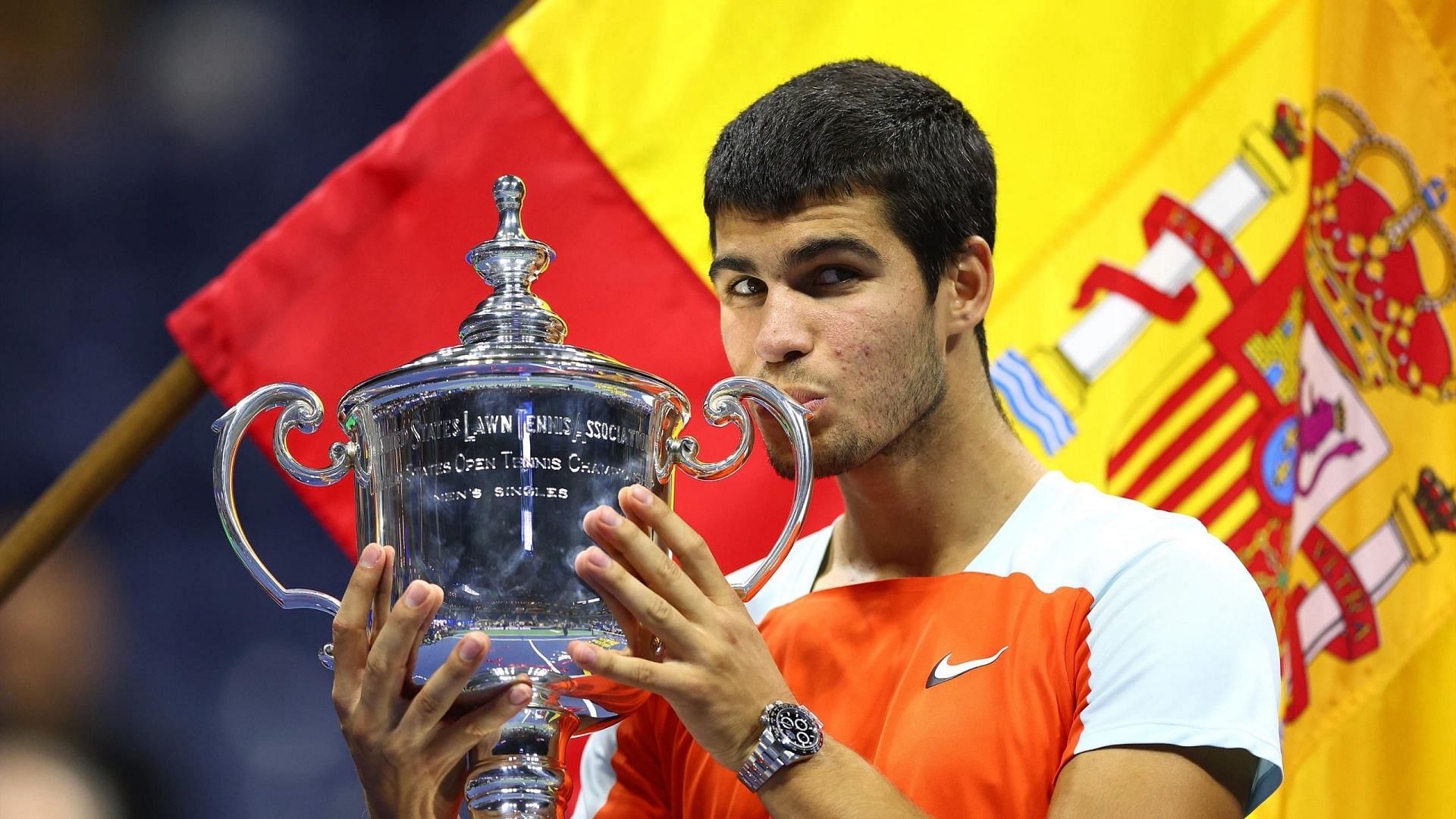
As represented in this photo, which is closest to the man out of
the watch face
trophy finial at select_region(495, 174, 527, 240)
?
the watch face

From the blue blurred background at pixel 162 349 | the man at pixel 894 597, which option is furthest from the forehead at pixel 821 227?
the blue blurred background at pixel 162 349

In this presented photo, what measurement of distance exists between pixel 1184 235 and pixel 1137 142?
0.55 feet

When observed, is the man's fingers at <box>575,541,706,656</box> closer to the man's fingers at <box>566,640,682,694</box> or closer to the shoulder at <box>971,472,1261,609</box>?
the man's fingers at <box>566,640,682,694</box>

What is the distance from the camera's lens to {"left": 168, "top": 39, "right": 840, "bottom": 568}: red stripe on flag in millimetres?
2570

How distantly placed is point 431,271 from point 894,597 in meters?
1.11

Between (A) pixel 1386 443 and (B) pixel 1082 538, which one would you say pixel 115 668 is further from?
(A) pixel 1386 443

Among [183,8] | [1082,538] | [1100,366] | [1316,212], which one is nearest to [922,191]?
[1082,538]

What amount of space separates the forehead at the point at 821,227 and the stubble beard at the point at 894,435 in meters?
0.14

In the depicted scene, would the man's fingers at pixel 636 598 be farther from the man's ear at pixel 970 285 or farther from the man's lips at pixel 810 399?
the man's ear at pixel 970 285

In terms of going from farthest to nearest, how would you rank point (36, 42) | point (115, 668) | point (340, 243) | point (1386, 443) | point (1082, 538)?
point (36, 42) → point (115, 668) → point (340, 243) → point (1386, 443) → point (1082, 538)

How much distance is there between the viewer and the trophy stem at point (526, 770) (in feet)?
4.59

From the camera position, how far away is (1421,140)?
2480mm

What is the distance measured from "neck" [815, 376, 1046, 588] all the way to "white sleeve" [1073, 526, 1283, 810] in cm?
24

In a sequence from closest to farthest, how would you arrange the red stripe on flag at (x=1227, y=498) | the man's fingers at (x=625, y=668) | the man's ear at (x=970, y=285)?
the man's fingers at (x=625, y=668), the man's ear at (x=970, y=285), the red stripe on flag at (x=1227, y=498)
